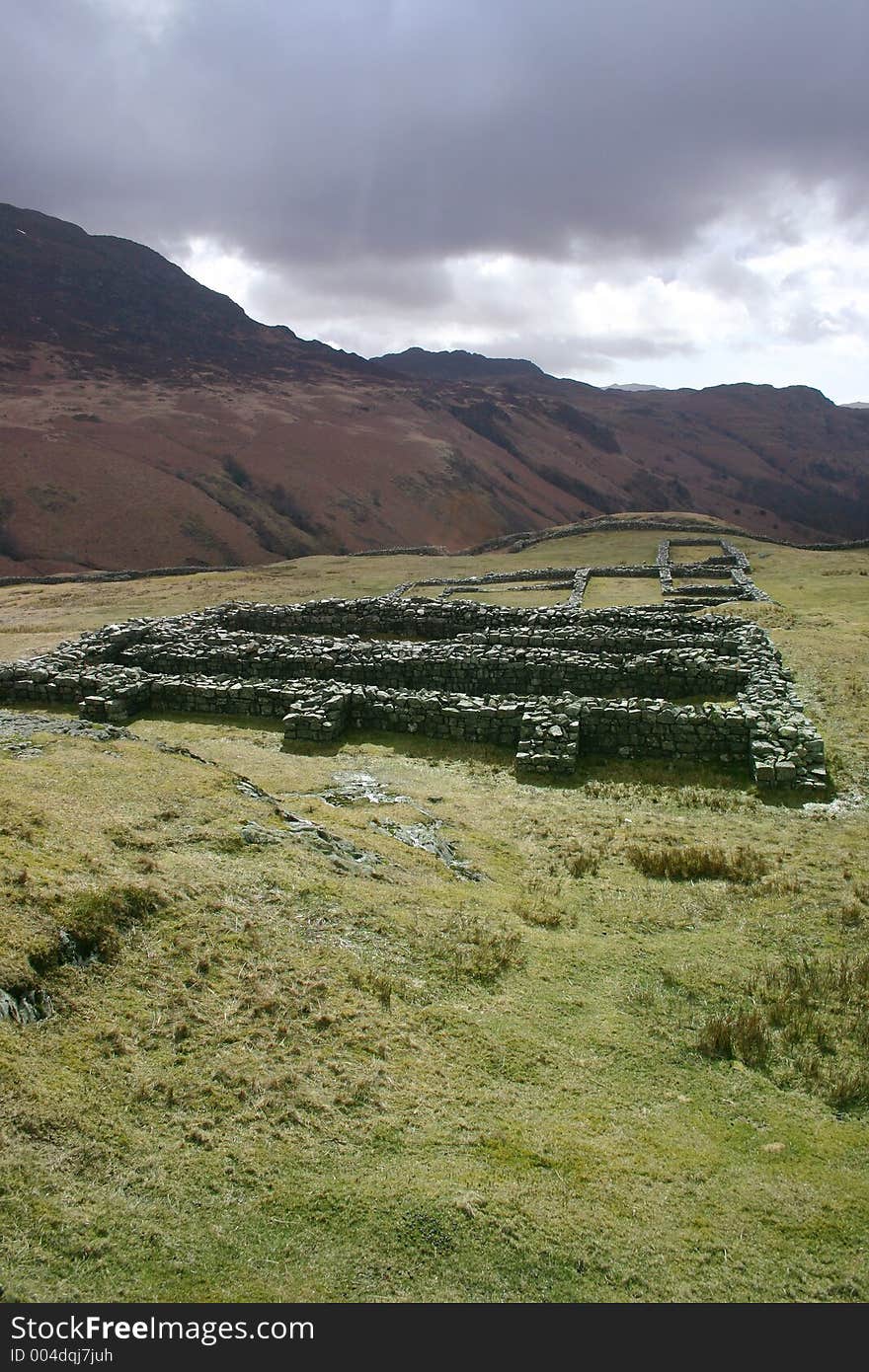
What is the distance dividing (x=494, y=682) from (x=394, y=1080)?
57.6 ft

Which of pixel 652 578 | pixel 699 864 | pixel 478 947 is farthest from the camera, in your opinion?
pixel 652 578

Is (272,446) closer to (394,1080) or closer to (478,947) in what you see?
(478,947)

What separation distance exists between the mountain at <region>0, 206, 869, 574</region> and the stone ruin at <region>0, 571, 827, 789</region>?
5216 cm

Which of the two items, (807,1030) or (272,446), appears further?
(272,446)

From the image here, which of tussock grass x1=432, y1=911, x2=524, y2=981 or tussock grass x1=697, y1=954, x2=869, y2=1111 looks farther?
tussock grass x1=432, y1=911, x2=524, y2=981

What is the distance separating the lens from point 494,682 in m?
23.8

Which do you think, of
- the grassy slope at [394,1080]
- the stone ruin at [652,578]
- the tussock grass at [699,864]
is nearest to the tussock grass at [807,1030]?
the grassy slope at [394,1080]

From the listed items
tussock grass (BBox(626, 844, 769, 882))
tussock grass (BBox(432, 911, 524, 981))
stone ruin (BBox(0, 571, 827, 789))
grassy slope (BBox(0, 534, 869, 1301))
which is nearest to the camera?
grassy slope (BBox(0, 534, 869, 1301))

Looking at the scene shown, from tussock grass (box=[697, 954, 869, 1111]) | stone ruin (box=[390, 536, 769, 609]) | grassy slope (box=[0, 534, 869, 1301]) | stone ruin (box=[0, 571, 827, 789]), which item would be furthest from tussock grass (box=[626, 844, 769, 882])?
stone ruin (box=[390, 536, 769, 609])

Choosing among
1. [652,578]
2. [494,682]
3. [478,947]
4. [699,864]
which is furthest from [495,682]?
[652,578]

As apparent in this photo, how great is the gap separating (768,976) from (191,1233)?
677 cm

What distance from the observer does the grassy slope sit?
5.18m

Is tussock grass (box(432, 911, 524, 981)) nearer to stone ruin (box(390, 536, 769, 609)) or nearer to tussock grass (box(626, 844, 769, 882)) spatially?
tussock grass (box(626, 844, 769, 882))

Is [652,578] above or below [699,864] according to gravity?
above
